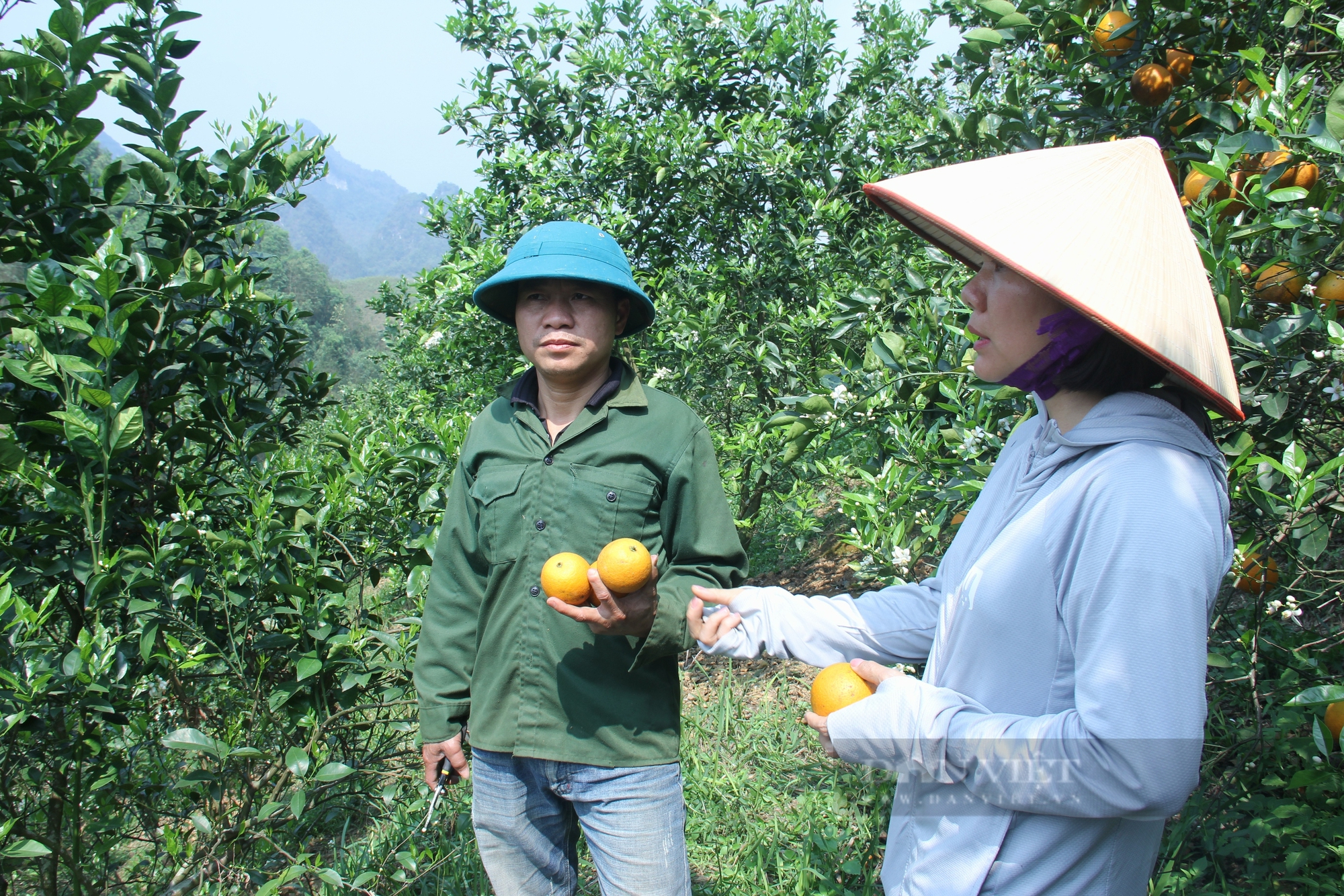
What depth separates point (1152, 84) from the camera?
1.95 metres

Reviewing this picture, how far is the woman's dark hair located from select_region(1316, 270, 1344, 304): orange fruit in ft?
2.80

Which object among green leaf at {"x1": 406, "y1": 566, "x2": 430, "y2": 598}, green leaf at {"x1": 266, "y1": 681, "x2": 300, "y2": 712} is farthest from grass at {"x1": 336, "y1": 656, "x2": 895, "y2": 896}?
green leaf at {"x1": 406, "y1": 566, "x2": 430, "y2": 598}

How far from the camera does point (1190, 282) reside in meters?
0.93

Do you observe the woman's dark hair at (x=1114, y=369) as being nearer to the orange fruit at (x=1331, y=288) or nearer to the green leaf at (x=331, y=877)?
the orange fruit at (x=1331, y=288)

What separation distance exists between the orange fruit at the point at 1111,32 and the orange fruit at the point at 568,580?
1733 millimetres

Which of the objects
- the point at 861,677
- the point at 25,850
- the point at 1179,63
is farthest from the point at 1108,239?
the point at 25,850

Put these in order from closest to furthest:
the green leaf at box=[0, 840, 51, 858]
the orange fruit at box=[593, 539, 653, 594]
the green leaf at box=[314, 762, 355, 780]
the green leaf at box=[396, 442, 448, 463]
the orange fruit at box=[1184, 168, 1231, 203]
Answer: the orange fruit at box=[593, 539, 653, 594]
the green leaf at box=[0, 840, 51, 858]
the orange fruit at box=[1184, 168, 1231, 203]
the green leaf at box=[314, 762, 355, 780]
the green leaf at box=[396, 442, 448, 463]

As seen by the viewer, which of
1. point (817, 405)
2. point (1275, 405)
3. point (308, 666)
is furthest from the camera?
point (817, 405)

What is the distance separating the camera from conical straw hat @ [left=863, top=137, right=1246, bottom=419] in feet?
2.88

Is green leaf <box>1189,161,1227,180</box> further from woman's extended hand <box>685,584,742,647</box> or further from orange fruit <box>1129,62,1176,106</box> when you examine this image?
woman's extended hand <box>685,584,742,647</box>

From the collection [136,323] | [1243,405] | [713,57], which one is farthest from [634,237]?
[1243,405]

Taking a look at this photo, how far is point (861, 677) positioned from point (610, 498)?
619 mm

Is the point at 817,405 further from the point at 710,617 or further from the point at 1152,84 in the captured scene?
the point at 1152,84

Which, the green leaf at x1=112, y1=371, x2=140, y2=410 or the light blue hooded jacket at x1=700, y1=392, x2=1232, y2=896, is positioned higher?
the green leaf at x1=112, y1=371, x2=140, y2=410
